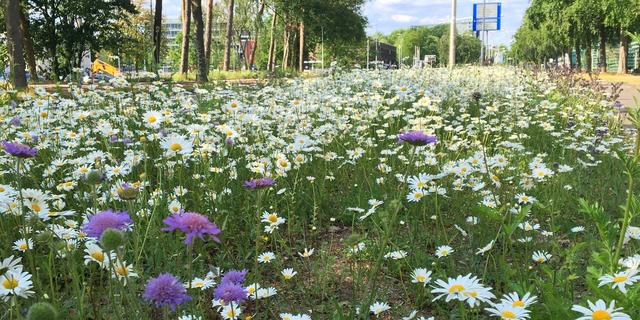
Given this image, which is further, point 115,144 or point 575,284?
point 115,144

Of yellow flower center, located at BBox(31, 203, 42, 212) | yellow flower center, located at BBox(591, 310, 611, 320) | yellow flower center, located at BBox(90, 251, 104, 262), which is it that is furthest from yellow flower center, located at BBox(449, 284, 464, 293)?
yellow flower center, located at BBox(31, 203, 42, 212)

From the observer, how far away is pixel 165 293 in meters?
1.13

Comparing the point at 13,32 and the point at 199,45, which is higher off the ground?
the point at 199,45

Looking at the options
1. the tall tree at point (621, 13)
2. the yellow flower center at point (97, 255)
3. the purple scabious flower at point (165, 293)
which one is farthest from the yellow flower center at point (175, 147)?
the tall tree at point (621, 13)

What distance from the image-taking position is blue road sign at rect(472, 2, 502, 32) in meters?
28.6

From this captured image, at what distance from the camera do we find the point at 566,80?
9.28m

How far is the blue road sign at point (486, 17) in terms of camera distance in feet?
93.8

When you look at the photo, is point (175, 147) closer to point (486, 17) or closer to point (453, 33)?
point (453, 33)

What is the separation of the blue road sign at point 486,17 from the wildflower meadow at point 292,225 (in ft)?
81.8

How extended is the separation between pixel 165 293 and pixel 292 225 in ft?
6.74

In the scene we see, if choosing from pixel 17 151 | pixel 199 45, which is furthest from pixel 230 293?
pixel 199 45

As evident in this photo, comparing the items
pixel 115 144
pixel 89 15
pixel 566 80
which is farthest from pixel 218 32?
pixel 115 144

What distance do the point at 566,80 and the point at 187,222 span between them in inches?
375

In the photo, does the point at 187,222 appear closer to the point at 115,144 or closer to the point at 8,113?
the point at 115,144
